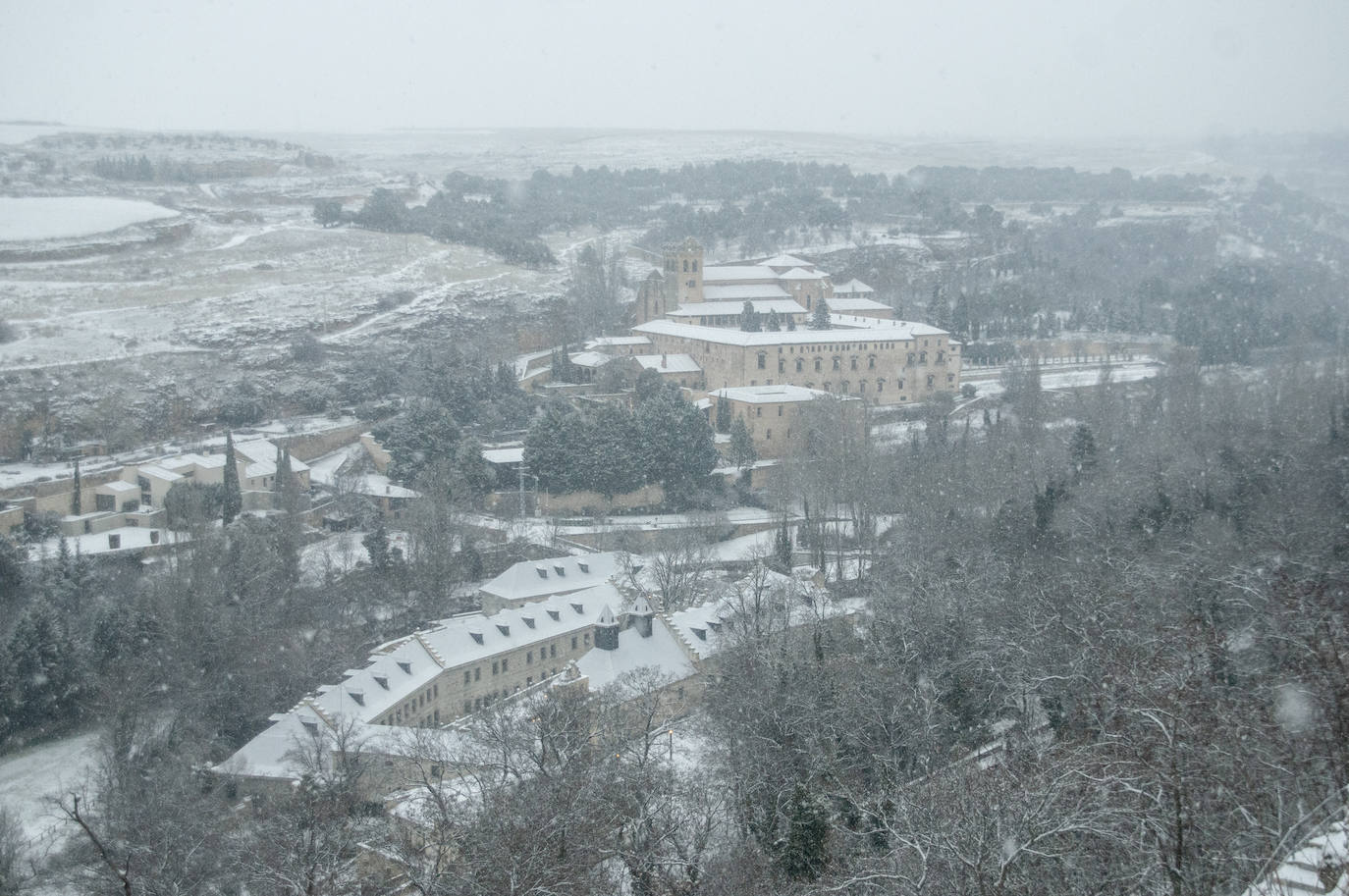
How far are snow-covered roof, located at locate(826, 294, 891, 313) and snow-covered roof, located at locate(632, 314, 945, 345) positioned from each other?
3.62m

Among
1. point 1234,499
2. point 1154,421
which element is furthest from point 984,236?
point 1234,499

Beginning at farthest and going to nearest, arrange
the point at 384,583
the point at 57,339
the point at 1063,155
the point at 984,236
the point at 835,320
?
the point at 1063,155 → the point at 984,236 → the point at 835,320 → the point at 57,339 → the point at 384,583

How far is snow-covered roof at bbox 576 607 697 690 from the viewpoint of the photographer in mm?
20562

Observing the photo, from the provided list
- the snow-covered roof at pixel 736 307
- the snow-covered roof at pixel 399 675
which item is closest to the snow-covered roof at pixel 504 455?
the snow-covered roof at pixel 399 675

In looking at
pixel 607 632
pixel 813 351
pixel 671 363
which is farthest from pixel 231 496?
pixel 813 351

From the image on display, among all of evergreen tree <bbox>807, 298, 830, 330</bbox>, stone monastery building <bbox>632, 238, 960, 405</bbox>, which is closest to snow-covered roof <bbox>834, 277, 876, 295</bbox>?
stone monastery building <bbox>632, 238, 960, 405</bbox>

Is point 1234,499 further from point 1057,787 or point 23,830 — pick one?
point 23,830

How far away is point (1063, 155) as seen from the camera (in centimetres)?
10888

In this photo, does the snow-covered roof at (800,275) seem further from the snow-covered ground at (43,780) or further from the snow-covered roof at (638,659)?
the snow-covered ground at (43,780)

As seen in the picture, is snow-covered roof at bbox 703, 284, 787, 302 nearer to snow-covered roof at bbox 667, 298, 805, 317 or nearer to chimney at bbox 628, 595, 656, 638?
snow-covered roof at bbox 667, 298, 805, 317

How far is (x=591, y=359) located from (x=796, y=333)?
7288 millimetres

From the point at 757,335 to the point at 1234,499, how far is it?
2039cm

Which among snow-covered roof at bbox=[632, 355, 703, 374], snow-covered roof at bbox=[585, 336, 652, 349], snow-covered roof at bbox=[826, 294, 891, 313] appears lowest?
snow-covered roof at bbox=[632, 355, 703, 374]

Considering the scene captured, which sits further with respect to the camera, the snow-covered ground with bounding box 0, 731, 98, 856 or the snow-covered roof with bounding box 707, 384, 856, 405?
the snow-covered roof with bounding box 707, 384, 856, 405
